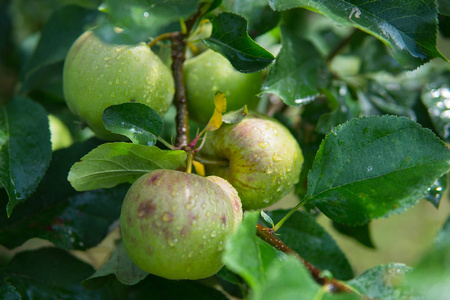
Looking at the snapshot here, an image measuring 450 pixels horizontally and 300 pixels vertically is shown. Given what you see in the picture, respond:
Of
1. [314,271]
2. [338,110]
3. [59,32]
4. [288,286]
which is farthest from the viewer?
[59,32]

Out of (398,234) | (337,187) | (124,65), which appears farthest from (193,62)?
(398,234)

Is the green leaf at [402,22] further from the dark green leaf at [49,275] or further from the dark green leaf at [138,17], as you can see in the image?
the dark green leaf at [49,275]

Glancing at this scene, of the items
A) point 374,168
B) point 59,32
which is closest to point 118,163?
point 374,168

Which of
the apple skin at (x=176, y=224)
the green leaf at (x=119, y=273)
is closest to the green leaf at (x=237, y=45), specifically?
the apple skin at (x=176, y=224)

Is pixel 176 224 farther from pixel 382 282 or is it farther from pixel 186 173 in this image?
pixel 382 282

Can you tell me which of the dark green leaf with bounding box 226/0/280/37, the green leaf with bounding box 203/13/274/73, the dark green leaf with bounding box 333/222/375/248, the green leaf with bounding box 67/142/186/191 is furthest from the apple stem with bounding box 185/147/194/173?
the dark green leaf with bounding box 333/222/375/248

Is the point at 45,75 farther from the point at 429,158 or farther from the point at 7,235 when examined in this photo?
the point at 429,158

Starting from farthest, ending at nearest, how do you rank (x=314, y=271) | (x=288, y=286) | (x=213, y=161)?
(x=213, y=161), (x=314, y=271), (x=288, y=286)
